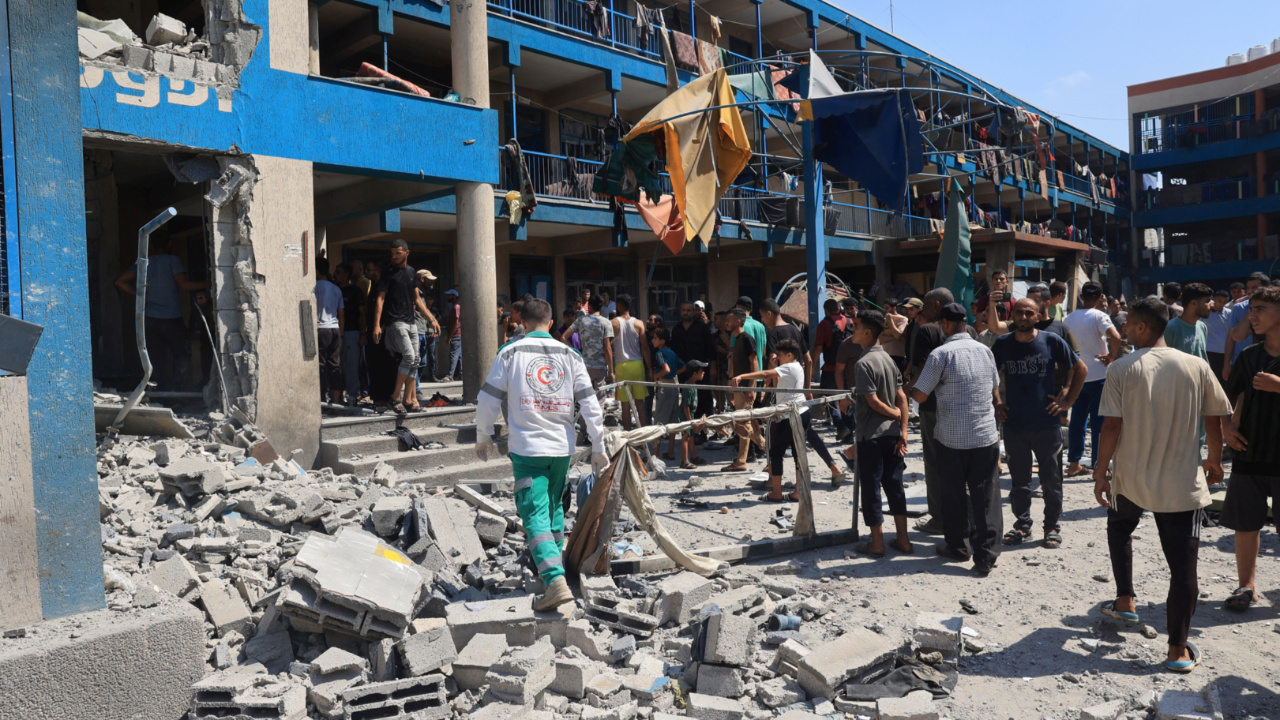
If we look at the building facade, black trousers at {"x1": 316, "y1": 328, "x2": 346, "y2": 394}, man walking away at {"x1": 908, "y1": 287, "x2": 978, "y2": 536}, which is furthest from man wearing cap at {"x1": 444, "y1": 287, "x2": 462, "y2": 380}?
the building facade

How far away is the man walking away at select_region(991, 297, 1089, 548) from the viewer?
5.62m

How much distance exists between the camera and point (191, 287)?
8.24 m

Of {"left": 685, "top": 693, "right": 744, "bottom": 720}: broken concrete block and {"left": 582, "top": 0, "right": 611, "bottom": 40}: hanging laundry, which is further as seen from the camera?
{"left": 582, "top": 0, "right": 611, "bottom": 40}: hanging laundry

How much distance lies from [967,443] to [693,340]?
523cm

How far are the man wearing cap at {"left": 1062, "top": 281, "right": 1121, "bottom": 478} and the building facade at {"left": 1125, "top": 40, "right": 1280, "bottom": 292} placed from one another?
30.7 meters

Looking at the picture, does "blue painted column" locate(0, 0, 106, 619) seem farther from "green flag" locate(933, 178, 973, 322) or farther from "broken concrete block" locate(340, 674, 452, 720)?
"green flag" locate(933, 178, 973, 322)

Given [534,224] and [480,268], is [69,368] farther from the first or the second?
[534,224]

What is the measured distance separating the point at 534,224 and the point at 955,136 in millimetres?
16130

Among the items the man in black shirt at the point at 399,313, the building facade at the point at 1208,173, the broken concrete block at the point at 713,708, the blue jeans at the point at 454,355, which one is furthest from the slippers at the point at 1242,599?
the building facade at the point at 1208,173

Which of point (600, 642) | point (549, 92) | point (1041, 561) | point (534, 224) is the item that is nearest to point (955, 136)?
point (549, 92)

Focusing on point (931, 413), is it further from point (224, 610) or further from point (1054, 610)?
point (224, 610)

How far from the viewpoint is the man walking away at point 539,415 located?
4.64 m

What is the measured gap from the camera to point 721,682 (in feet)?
12.3

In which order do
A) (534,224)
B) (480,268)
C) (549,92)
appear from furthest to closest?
1. (549,92)
2. (534,224)
3. (480,268)
